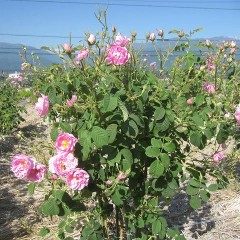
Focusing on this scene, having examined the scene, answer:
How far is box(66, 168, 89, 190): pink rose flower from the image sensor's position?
1.26 m

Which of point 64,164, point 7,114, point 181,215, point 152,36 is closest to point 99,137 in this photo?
point 64,164

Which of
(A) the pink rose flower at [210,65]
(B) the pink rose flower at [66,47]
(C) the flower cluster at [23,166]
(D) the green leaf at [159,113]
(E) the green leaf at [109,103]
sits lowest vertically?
(C) the flower cluster at [23,166]

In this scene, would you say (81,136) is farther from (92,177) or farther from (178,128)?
(178,128)

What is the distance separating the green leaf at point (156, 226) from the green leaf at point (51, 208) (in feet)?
1.56

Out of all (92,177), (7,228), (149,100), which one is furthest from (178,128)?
(7,228)

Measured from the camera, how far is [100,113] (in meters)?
1.42

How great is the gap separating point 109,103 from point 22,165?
41 centimetres

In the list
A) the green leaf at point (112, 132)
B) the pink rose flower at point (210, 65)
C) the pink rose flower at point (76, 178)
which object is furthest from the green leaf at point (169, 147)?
the pink rose flower at point (210, 65)

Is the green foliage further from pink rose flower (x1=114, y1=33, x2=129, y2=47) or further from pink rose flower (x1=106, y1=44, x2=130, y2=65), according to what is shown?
pink rose flower (x1=106, y1=44, x2=130, y2=65)

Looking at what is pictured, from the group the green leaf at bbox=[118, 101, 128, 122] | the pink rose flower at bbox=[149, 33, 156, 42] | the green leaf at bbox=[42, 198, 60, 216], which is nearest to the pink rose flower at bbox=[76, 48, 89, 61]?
the green leaf at bbox=[118, 101, 128, 122]

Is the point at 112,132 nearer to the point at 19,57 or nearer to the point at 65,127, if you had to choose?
the point at 65,127

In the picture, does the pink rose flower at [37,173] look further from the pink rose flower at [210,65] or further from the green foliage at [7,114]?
the green foliage at [7,114]

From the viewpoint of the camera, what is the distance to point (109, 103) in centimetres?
130

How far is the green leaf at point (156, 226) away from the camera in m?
1.65
